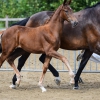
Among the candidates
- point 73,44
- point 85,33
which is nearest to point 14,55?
point 73,44

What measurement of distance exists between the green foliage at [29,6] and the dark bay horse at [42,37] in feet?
35.9

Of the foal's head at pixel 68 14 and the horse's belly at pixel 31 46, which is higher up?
the foal's head at pixel 68 14

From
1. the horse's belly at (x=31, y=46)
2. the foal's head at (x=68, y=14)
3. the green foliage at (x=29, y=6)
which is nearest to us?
the foal's head at (x=68, y=14)

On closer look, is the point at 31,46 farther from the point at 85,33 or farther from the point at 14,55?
the point at 85,33

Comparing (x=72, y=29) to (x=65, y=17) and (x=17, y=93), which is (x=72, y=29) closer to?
(x=65, y=17)

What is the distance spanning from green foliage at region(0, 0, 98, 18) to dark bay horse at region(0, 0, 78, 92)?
10943 mm

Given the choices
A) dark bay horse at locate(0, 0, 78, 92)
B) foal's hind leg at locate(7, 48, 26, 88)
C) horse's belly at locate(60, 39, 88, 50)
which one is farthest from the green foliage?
dark bay horse at locate(0, 0, 78, 92)

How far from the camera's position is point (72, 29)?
991 centimetres

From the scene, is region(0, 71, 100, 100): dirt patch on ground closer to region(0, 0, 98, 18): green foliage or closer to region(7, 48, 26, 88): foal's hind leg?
region(7, 48, 26, 88): foal's hind leg

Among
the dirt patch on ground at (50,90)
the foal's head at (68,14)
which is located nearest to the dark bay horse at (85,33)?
the dirt patch on ground at (50,90)

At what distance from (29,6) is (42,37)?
489 inches

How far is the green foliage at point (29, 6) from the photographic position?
2055cm

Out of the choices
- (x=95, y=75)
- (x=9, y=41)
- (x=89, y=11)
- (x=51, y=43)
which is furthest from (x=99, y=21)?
(x=95, y=75)

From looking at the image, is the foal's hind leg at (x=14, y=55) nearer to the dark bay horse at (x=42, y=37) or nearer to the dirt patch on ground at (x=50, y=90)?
the dark bay horse at (x=42, y=37)
